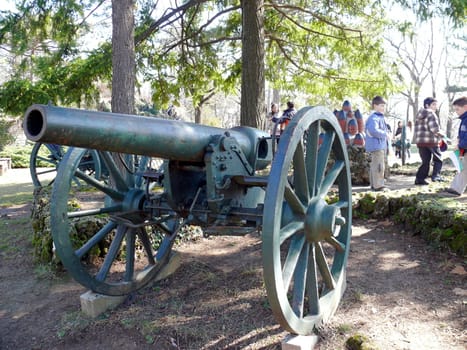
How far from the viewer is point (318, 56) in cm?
902

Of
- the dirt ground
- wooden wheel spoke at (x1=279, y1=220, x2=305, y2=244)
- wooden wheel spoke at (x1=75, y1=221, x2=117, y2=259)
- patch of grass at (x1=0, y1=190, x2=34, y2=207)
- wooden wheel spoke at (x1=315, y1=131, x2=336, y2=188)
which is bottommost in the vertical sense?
the dirt ground

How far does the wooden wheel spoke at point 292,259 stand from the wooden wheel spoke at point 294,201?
7.1 inches

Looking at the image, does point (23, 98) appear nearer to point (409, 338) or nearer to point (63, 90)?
point (63, 90)

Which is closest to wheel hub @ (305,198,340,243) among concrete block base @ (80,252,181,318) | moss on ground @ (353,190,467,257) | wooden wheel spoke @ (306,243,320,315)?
wooden wheel spoke @ (306,243,320,315)

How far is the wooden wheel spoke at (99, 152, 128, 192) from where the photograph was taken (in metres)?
3.58

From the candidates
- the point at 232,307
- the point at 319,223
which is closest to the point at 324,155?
the point at 319,223

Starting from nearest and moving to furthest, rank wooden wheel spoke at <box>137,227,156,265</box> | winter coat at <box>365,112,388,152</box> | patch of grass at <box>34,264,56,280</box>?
wooden wheel spoke at <box>137,227,156,265</box>
patch of grass at <box>34,264,56,280</box>
winter coat at <box>365,112,388,152</box>

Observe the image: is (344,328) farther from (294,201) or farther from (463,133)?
(463,133)

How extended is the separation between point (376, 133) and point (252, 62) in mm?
2316

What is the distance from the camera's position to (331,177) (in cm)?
351

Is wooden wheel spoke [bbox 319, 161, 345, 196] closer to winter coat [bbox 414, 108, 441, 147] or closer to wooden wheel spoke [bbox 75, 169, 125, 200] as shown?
wooden wheel spoke [bbox 75, 169, 125, 200]

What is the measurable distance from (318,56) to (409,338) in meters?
6.85

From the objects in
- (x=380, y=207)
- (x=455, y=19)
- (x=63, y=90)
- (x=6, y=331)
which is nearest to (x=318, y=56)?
(x=455, y=19)

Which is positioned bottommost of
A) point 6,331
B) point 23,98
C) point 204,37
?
point 6,331
